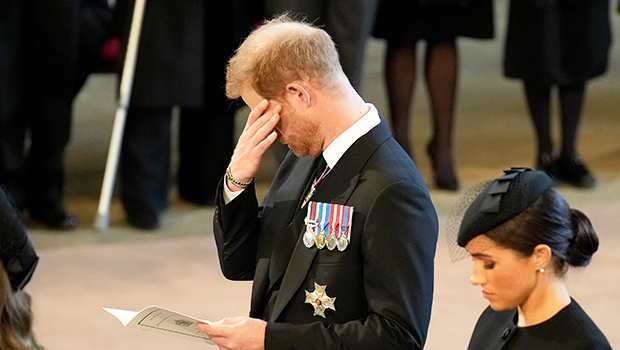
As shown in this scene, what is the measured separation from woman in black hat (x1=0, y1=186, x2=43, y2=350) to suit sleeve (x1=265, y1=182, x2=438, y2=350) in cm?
69

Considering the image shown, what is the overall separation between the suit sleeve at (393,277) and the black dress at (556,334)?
0.65ft

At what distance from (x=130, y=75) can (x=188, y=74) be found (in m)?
0.29

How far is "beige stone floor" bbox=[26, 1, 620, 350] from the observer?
3.82 metres

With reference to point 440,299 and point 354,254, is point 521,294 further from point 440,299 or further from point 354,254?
point 440,299

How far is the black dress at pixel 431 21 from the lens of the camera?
5.39m

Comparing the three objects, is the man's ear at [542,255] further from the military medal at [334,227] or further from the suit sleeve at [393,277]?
the military medal at [334,227]

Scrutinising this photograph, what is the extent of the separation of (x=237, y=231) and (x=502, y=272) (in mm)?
642

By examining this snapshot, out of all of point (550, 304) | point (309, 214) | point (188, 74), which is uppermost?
point (309, 214)

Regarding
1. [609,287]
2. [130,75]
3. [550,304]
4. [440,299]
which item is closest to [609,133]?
[609,287]

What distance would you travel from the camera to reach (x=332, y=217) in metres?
2.06

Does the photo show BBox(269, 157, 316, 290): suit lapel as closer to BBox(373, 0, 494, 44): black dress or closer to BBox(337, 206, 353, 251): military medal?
BBox(337, 206, 353, 251): military medal

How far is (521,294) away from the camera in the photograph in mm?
2021

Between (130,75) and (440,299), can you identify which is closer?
(440,299)

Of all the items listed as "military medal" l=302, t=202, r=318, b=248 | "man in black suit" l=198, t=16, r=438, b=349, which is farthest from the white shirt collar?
"military medal" l=302, t=202, r=318, b=248
